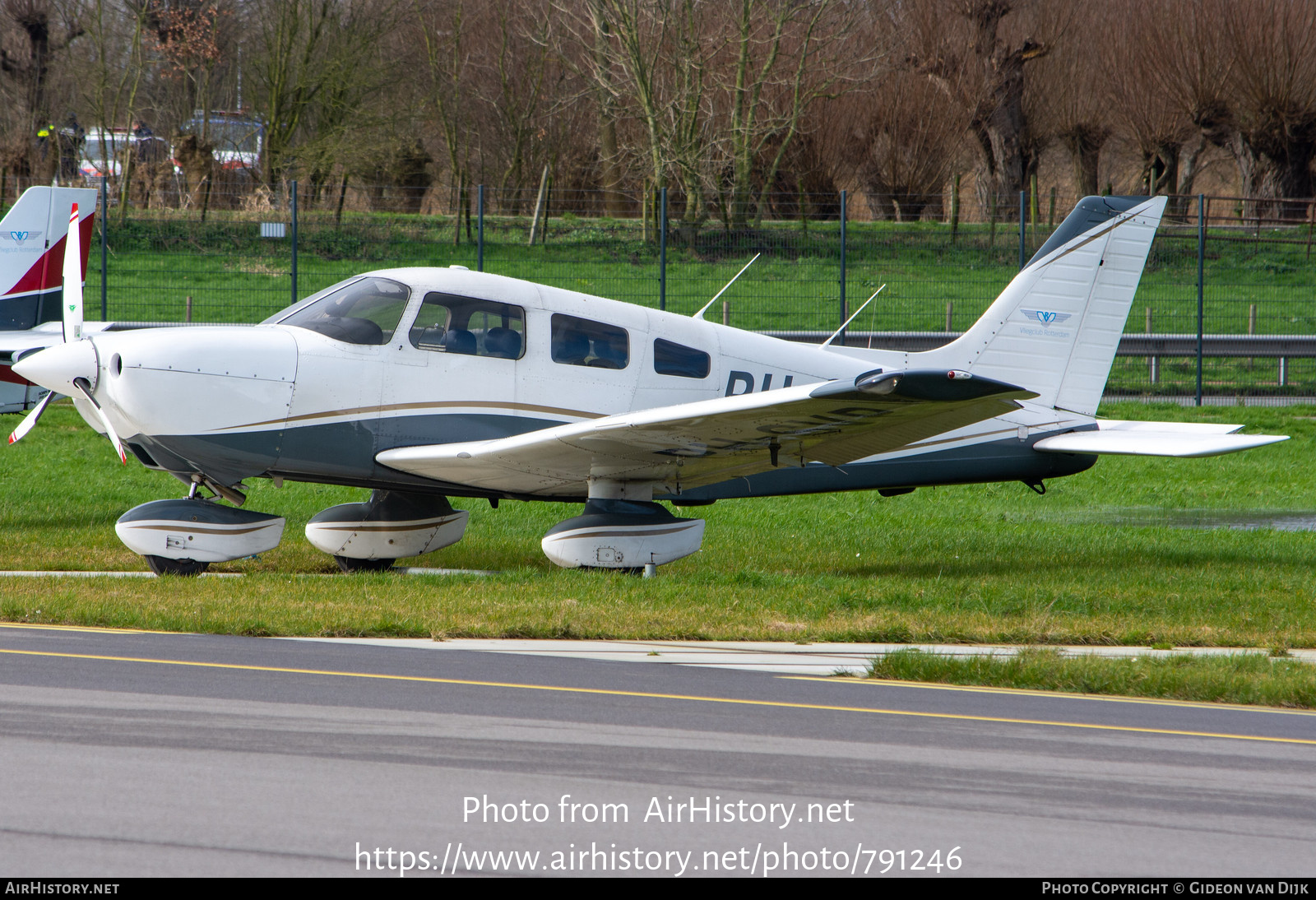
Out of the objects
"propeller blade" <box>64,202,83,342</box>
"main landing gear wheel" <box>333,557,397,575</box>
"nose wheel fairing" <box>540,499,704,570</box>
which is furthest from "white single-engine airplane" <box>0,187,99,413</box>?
"nose wheel fairing" <box>540,499,704,570</box>

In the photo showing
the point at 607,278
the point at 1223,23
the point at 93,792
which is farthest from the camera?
the point at 1223,23

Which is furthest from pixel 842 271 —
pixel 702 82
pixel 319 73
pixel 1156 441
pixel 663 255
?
pixel 319 73

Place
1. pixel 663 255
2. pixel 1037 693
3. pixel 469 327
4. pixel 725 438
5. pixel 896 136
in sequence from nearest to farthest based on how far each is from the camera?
pixel 1037 693 → pixel 725 438 → pixel 469 327 → pixel 663 255 → pixel 896 136

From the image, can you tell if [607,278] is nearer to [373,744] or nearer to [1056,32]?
[373,744]

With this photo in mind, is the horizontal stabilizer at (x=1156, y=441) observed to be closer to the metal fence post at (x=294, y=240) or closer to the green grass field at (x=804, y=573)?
the green grass field at (x=804, y=573)

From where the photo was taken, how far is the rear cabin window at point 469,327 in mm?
9406

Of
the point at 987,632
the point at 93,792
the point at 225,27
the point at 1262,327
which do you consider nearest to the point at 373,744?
the point at 93,792

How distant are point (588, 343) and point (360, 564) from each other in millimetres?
2669

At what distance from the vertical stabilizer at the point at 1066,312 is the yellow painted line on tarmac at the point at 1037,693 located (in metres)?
5.16

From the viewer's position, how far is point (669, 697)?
604cm

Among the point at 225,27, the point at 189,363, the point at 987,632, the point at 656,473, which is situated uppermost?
the point at 225,27

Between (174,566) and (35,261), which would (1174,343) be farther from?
(35,261)

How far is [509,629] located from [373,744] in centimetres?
267

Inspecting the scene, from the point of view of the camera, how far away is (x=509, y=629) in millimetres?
7664
